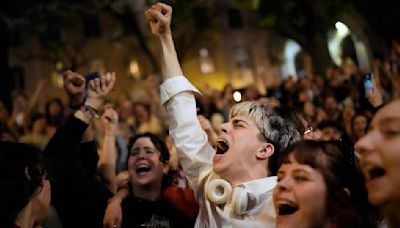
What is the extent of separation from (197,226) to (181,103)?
699mm

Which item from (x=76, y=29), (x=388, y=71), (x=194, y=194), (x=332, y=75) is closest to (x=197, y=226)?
(x=194, y=194)

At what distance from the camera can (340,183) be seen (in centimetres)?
235

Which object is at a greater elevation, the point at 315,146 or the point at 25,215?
the point at 315,146

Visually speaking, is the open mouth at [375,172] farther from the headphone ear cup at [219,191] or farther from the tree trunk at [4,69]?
the tree trunk at [4,69]

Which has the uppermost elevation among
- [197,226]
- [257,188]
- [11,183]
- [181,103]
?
[181,103]

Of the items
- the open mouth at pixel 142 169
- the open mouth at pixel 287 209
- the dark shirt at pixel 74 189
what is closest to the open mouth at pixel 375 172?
the open mouth at pixel 287 209

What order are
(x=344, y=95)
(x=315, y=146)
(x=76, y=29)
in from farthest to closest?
1. (x=76, y=29)
2. (x=344, y=95)
3. (x=315, y=146)

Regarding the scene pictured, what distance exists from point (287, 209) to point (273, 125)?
2.84 ft

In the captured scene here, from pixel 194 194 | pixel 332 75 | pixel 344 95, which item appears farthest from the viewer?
pixel 332 75

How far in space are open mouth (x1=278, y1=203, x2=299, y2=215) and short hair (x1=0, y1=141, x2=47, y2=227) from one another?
113cm

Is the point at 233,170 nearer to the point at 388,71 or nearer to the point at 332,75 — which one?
the point at 388,71

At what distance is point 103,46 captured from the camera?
1613 inches

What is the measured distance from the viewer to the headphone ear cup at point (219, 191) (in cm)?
297

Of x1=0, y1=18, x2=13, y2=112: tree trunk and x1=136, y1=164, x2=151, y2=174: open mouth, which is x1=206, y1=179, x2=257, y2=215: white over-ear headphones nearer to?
x1=136, y1=164, x2=151, y2=174: open mouth
